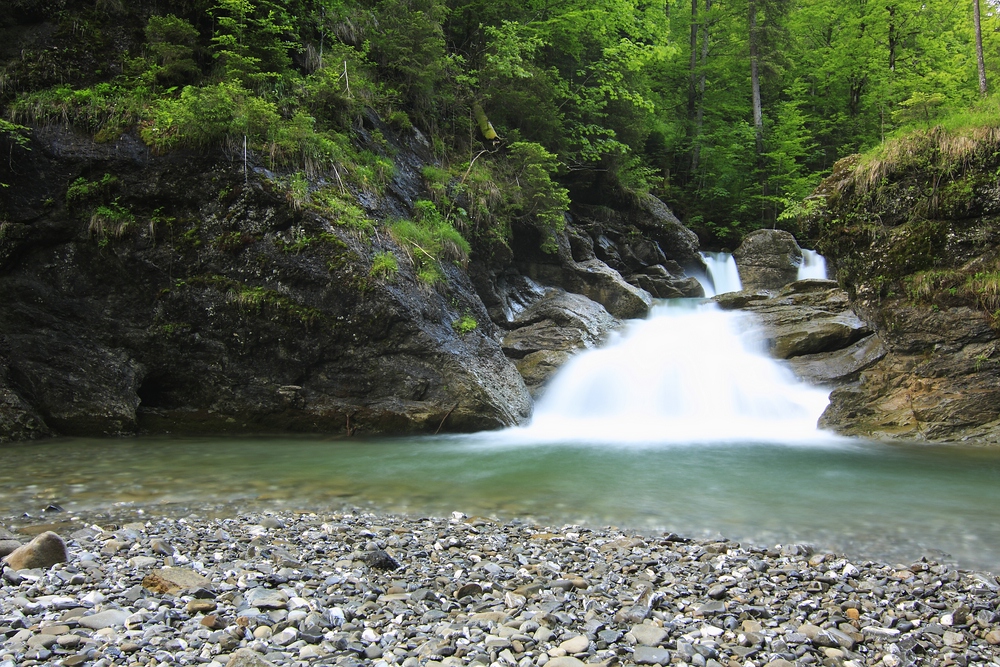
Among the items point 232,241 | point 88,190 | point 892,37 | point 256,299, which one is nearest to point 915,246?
point 256,299

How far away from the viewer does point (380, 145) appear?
444 inches

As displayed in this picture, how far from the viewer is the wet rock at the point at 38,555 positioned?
3.47 meters

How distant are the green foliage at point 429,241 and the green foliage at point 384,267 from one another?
505mm

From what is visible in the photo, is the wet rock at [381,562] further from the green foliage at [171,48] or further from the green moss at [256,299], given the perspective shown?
the green foliage at [171,48]

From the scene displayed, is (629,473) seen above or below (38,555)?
below

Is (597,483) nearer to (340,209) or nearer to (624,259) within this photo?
(340,209)

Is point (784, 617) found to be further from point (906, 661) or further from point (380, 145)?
point (380, 145)

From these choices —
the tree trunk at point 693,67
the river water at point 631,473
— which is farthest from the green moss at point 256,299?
the tree trunk at point 693,67

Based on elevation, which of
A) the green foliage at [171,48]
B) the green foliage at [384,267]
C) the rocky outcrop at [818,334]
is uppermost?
the green foliage at [171,48]

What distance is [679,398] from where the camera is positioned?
10953mm

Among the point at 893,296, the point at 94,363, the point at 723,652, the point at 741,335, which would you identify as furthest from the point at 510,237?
the point at 723,652

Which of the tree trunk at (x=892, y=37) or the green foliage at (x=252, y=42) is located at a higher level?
the tree trunk at (x=892, y=37)

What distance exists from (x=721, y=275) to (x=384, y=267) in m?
12.2

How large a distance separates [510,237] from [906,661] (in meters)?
11.3
